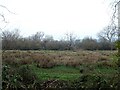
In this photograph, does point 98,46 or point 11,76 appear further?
point 98,46

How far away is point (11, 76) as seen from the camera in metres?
16.8

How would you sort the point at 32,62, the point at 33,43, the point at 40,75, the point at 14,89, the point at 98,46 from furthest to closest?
the point at 98,46
the point at 33,43
the point at 32,62
the point at 40,75
the point at 14,89

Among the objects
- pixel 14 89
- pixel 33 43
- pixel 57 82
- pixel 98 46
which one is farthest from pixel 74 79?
pixel 98 46

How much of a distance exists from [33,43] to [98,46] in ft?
39.7

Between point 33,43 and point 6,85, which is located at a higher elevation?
point 33,43

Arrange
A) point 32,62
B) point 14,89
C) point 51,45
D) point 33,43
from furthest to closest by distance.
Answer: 1. point 51,45
2. point 33,43
3. point 32,62
4. point 14,89

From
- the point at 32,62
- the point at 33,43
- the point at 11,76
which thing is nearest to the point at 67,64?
the point at 32,62

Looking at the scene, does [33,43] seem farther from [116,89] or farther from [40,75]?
[116,89]

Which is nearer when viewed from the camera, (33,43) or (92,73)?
(92,73)

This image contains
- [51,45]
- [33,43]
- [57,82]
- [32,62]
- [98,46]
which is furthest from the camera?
[98,46]

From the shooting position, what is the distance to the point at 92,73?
687 inches

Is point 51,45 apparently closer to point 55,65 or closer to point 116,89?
point 55,65

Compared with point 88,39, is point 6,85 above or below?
below

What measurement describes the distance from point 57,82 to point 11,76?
8.46ft
